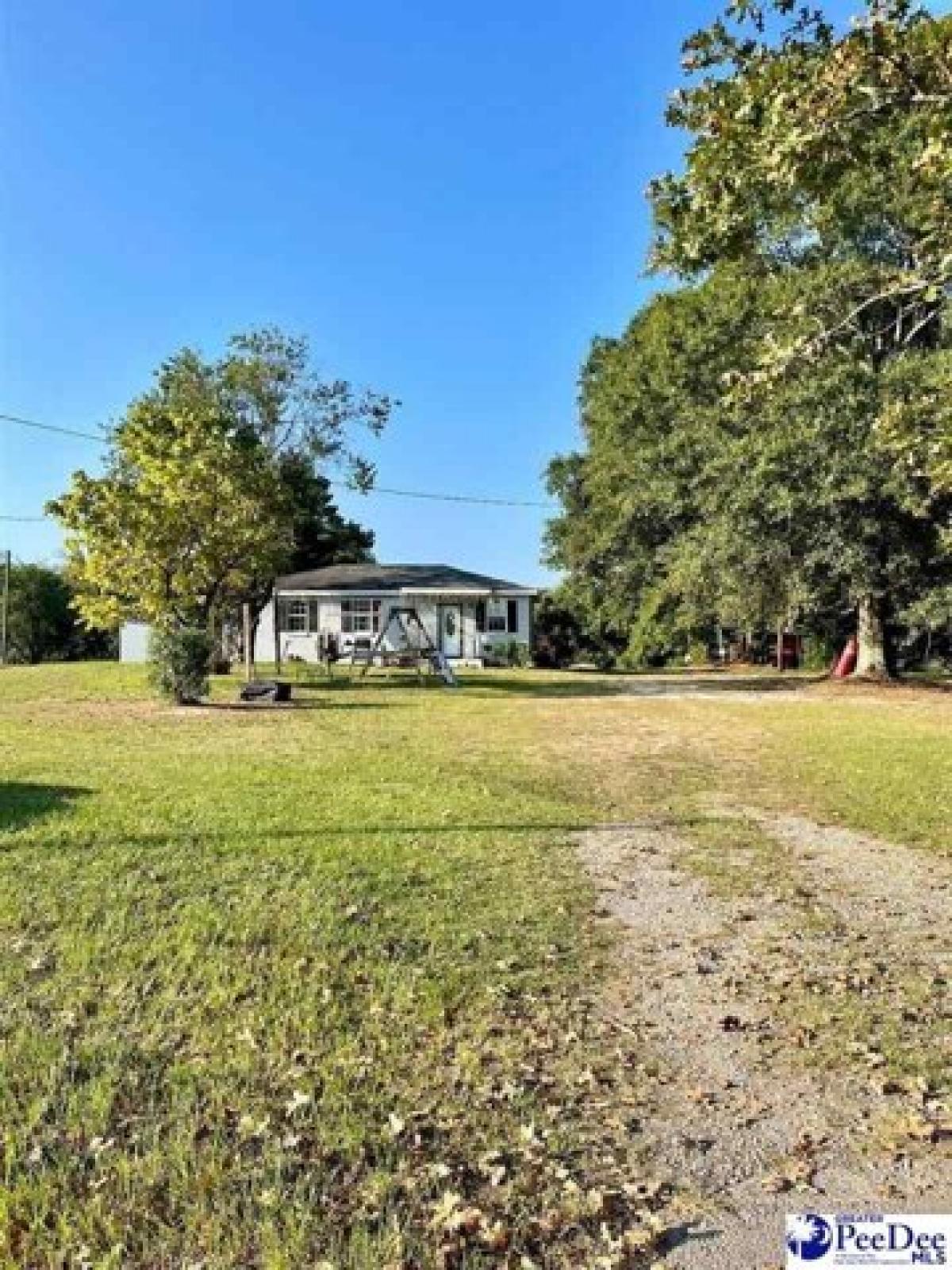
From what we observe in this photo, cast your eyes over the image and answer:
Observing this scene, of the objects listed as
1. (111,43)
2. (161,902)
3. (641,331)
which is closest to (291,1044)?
(161,902)

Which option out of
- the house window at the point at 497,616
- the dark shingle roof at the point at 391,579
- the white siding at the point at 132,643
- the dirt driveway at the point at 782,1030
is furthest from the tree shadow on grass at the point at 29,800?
the white siding at the point at 132,643

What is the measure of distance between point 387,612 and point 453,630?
8.62 feet

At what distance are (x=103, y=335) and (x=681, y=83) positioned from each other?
54.6 ft

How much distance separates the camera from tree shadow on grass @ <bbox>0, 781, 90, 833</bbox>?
286 inches

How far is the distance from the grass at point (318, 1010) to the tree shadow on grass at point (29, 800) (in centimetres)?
5

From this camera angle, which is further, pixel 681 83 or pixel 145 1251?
pixel 681 83

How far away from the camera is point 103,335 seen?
64.3ft

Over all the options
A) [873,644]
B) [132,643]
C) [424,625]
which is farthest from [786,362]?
[132,643]

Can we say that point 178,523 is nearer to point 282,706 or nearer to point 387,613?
point 282,706

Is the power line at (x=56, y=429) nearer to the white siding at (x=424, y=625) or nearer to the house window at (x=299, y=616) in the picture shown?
the white siding at (x=424, y=625)

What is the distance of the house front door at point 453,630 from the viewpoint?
119 ft

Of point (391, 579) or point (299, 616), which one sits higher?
point (391, 579)

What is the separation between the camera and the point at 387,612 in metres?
35.2

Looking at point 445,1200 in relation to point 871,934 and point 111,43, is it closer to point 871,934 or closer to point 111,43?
point 871,934
